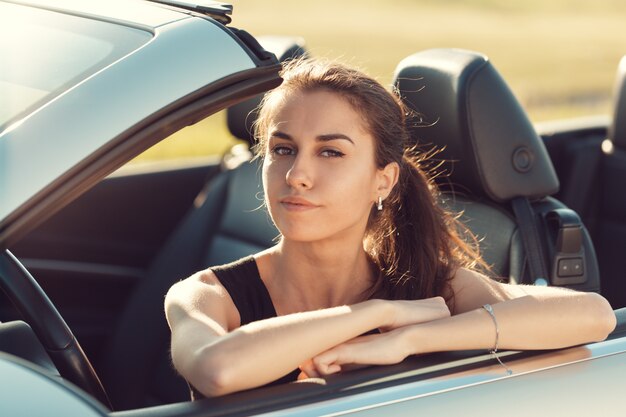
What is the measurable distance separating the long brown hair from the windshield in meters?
0.62

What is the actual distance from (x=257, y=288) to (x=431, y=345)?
0.55m

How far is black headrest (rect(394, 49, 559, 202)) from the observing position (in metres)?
2.64

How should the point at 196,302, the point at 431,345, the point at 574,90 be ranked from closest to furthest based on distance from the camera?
the point at 431,345, the point at 196,302, the point at 574,90

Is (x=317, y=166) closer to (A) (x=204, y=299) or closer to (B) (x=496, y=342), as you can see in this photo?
(A) (x=204, y=299)

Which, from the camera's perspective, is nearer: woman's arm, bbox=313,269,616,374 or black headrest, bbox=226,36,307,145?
woman's arm, bbox=313,269,616,374

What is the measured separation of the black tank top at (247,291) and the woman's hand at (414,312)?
15.3 inches

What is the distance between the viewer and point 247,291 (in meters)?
2.21

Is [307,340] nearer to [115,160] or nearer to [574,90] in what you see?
[115,160]

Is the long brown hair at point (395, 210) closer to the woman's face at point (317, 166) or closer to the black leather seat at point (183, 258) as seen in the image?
the woman's face at point (317, 166)

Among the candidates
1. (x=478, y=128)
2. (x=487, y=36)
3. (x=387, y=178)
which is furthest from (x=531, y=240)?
(x=487, y=36)

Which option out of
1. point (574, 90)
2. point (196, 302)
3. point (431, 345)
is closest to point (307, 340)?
point (431, 345)

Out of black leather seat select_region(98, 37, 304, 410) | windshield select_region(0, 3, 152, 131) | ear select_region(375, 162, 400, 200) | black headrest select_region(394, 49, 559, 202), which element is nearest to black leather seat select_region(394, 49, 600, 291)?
black headrest select_region(394, 49, 559, 202)

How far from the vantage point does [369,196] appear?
88.1 inches

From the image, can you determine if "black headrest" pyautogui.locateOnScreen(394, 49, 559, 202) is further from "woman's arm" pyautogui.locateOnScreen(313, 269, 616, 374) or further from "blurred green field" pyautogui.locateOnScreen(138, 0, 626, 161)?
"blurred green field" pyautogui.locateOnScreen(138, 0, 626, 161)
